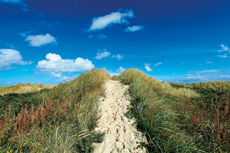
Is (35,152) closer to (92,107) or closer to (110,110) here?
(92,107)

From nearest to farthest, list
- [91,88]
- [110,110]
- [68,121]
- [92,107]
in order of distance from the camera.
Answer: [68,121]
[92,107]
[110,110]
[91,88]

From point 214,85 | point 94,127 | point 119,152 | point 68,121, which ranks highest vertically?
point 214,85

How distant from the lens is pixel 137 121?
5.51m

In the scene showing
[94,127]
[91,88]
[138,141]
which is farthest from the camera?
[91,88]

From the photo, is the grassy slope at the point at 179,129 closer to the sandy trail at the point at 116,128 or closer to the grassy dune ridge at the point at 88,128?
the grassy dune ridge at the point at 88,128

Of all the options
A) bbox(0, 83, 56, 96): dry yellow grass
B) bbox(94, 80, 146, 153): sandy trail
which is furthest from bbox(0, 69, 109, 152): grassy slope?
bbox(0, 83, 56, 96): dry yellow grass

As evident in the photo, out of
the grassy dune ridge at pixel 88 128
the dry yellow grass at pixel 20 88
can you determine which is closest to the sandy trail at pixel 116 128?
the grassy dune ridge at pixel 88 128

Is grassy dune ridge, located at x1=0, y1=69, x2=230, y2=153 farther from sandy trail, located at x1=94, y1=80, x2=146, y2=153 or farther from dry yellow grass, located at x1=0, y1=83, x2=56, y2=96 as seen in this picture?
dry yellow grass, located at x1=0, y1=83, x2=56, y2=96

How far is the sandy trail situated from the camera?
14.3ft

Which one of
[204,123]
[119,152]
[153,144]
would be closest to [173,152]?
[153,144]

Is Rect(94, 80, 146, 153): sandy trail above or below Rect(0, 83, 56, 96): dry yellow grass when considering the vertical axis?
below

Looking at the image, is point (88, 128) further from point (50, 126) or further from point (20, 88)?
point (20, 88)

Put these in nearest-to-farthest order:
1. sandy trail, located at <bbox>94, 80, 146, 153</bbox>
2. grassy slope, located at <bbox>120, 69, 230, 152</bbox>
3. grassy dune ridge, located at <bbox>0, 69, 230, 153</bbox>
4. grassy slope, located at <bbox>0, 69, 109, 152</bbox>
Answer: grassy slope, located at <bbox>0, 69, 109, 152</bbox>
grassy dune ridge, located at <bbox>0, 69, 230, 153</bbox>
grassy slope, located at <bbox>120, 69, 230, 152</bbox>
sandy trail, located at <bbox>94, 80, 146, 153</bbox>

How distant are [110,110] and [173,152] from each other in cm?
384
